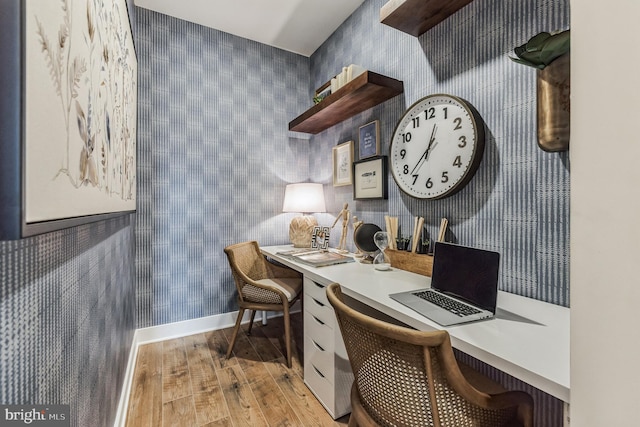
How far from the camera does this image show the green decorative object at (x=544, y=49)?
944 millimetres

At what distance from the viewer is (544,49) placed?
97 cm

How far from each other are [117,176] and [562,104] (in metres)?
1.71

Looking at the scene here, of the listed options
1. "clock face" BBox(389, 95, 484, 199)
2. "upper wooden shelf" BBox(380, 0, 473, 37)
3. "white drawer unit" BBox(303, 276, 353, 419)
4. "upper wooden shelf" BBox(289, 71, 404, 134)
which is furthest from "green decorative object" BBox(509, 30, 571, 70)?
"white drawer unit" BBox(303, 276, 353, 419)

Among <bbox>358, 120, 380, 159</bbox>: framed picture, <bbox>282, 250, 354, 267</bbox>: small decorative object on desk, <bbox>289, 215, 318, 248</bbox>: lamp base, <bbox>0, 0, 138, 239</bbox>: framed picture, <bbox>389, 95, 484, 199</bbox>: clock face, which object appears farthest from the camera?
<bbox>289, 215, 318, 248</bbox>: lamp base

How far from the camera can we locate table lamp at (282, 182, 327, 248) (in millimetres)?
2574

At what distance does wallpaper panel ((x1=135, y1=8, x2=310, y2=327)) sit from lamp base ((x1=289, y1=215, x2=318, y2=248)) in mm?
379

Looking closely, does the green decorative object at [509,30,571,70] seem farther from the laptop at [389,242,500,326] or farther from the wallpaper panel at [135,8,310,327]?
the wallpaper panel at [135,8,310,327]

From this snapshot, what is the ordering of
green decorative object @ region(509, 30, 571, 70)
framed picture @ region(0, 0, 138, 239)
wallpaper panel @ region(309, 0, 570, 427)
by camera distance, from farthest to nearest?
wallpaper panel @ region(309, 0, 570, 427) < green decorative object @ region(509, 30, 571, 70) < framed picture @ region(0, 0, 138, 239)

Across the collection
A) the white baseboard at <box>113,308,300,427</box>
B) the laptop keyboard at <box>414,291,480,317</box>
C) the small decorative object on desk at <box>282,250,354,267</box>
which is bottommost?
the white baseboard at <box>113,308,300,427</box>

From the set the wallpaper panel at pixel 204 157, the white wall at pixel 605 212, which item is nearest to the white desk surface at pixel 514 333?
the white wall at pixel 605 212

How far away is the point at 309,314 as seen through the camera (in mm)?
1780

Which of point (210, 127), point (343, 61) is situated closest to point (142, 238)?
point (210, 127)

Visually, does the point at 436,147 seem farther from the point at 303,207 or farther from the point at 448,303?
the point at 303,207

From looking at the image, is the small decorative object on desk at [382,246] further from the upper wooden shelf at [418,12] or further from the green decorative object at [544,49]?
the upper wooden shelf at [418,12]
